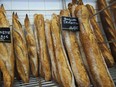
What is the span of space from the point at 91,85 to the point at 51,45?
17.9 inches

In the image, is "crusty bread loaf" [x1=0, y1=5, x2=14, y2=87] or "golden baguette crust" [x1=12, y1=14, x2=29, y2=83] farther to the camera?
"golden baguette crust" [x1=12, y1=14, x2=29, y2=83]

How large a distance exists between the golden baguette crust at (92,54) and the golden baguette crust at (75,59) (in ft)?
0.19

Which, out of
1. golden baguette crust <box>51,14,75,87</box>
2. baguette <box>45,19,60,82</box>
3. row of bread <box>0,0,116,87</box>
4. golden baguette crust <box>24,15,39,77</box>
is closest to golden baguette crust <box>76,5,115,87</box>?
row of bread <box>0,0,116,87</box>

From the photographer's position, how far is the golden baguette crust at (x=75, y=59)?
1185mm

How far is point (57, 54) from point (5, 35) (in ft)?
1.40

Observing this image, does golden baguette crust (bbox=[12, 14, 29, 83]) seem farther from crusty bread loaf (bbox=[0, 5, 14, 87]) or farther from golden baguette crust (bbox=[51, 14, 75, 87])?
golden baguette crust (bbox=[51, 14, 75, 87])

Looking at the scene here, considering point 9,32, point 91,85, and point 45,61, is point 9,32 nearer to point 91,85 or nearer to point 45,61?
point 45,61

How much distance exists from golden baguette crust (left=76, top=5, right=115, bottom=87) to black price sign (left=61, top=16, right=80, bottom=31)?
42 mm

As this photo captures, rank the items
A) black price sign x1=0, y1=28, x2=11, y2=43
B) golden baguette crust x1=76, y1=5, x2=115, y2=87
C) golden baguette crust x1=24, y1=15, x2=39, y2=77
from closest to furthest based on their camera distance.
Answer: golden baguette crust x1=76, y1=5, x2=115, y2=87 < black price sign x1=0, y1=28, x2=11, y2=43 < golden baguette crust x1=24, y1=15, x2=39, y2=77

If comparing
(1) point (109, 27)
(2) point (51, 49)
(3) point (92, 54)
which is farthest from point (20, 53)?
(1) point (109, 27)

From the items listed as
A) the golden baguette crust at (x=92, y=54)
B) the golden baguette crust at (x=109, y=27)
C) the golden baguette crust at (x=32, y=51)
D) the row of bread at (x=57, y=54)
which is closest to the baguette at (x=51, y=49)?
the row of bread at (x=57, y=54)

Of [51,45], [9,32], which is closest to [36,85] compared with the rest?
[51,45]

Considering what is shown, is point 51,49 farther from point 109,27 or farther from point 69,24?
point 109,27

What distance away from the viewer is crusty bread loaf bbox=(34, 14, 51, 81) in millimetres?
1403
